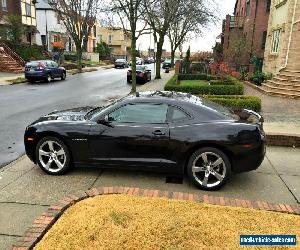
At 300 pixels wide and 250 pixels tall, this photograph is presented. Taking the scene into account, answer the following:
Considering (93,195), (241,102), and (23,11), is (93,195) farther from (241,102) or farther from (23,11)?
(23,11)

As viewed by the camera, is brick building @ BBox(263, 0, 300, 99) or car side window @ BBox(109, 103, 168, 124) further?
brick building @ BBox(263, 0, 300, 99)

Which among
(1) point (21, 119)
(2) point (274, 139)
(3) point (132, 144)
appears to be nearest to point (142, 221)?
(3) point (132, 144)

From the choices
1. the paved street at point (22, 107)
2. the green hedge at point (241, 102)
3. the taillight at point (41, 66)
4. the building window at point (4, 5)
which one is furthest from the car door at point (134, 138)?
the building window at point (4, 5)

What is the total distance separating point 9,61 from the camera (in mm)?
30125

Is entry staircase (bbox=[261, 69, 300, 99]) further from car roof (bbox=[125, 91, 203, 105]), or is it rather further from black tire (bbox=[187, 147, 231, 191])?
black tire (bbox=[187, 147, 231, 191])

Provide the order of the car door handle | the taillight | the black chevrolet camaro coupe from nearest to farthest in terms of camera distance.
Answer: the black chevrolet camaro coupe → the car door handle → the taillight

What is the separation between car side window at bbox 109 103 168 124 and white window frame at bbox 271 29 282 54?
56.9 feet

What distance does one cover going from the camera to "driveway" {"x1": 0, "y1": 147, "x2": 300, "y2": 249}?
4578mm

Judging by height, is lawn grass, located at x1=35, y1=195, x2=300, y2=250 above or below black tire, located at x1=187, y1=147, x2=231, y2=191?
below

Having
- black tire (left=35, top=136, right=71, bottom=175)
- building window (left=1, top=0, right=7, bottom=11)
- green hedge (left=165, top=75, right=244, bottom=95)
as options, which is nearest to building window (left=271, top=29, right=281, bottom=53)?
green hedge (left=165, top=75, right=244, bottom=95)

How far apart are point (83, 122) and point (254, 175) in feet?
11.0

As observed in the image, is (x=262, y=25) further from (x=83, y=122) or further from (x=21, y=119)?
(x=83, y=122)

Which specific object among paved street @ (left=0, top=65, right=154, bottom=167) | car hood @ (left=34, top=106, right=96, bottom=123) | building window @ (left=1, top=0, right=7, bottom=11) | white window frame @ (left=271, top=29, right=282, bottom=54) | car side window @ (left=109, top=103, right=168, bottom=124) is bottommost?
paved street @ (left=0, top=65, right=154, bottom=167)

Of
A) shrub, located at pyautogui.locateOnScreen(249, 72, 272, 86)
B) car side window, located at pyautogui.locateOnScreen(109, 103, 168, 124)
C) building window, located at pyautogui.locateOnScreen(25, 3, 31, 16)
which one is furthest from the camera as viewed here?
building window, located at pyautogui.locateOnScreen(25, 3, 31, 16)
